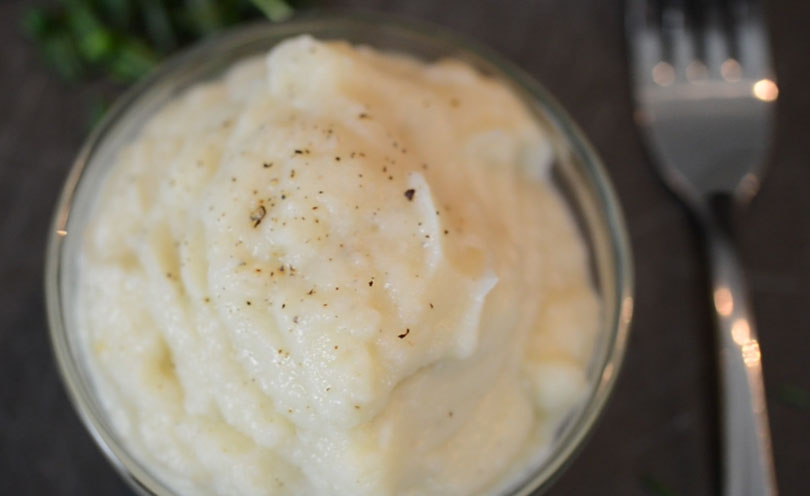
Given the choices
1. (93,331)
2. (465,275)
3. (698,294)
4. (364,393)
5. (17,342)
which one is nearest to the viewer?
(364,393)

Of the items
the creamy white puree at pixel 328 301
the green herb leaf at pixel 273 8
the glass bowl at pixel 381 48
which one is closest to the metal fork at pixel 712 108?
the glass bowl at pixel 381 48

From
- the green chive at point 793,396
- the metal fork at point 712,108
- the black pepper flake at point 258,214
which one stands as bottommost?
the green chive at point 793,396

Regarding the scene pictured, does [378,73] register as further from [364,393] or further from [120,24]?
[120,24]

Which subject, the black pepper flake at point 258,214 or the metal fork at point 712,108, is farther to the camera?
the metal fork at point 712,108

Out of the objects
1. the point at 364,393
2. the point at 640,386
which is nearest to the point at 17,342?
the point at 364,393

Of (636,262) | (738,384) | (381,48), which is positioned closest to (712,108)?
(636,262)

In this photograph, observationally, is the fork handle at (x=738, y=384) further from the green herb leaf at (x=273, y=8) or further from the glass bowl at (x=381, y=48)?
the green herb leaf at (x=273, y=8)

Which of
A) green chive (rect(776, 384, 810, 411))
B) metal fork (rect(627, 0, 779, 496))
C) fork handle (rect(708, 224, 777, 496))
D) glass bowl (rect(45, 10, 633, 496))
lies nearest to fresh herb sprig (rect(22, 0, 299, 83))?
glass bowl (rect(45, 10, 633, 496))
